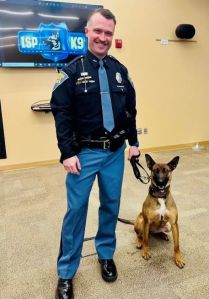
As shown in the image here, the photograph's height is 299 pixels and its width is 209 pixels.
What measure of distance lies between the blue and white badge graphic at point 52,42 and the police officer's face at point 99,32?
247 cm

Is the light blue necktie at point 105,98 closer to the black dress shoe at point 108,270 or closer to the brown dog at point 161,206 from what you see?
the brown dog at point 161,206

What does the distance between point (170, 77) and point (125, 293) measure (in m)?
3.68

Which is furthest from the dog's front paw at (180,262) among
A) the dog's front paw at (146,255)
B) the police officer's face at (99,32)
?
the police officer's face at (99,32)

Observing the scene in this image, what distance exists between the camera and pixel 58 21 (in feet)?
12.2

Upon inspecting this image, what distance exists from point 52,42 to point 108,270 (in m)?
2.97

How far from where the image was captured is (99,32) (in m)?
1.40

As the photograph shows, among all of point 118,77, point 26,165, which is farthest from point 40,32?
point 118,77

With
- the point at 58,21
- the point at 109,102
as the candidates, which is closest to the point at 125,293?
the point at 109,102

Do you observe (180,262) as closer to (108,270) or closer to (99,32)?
(108,270)

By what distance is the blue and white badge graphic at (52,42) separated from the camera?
11.9 feet

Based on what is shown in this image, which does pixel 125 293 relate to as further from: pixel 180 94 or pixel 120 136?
A: pixel 180 94

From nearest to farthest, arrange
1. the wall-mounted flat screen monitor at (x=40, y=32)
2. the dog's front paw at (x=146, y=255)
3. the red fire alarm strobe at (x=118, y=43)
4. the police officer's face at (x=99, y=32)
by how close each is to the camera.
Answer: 1. the police officer's face at (x=99, y=32)
2. the dog's front paw at (x=146, y=255)
3. the wall-mounted flat screen monitor at (x=40, y=32)
4. the red fire alarm strobe at (x=118, y=43)

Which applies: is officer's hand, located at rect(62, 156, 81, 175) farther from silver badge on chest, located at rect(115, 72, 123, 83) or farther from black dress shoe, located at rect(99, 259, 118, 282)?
black dress shoe, located at rect(99, 259, 118, 282)

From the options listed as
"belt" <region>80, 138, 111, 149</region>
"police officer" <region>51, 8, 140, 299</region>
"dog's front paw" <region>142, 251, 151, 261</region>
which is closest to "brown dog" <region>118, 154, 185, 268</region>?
"dog's front paw" <region>142, 251, 151, 261</region>
